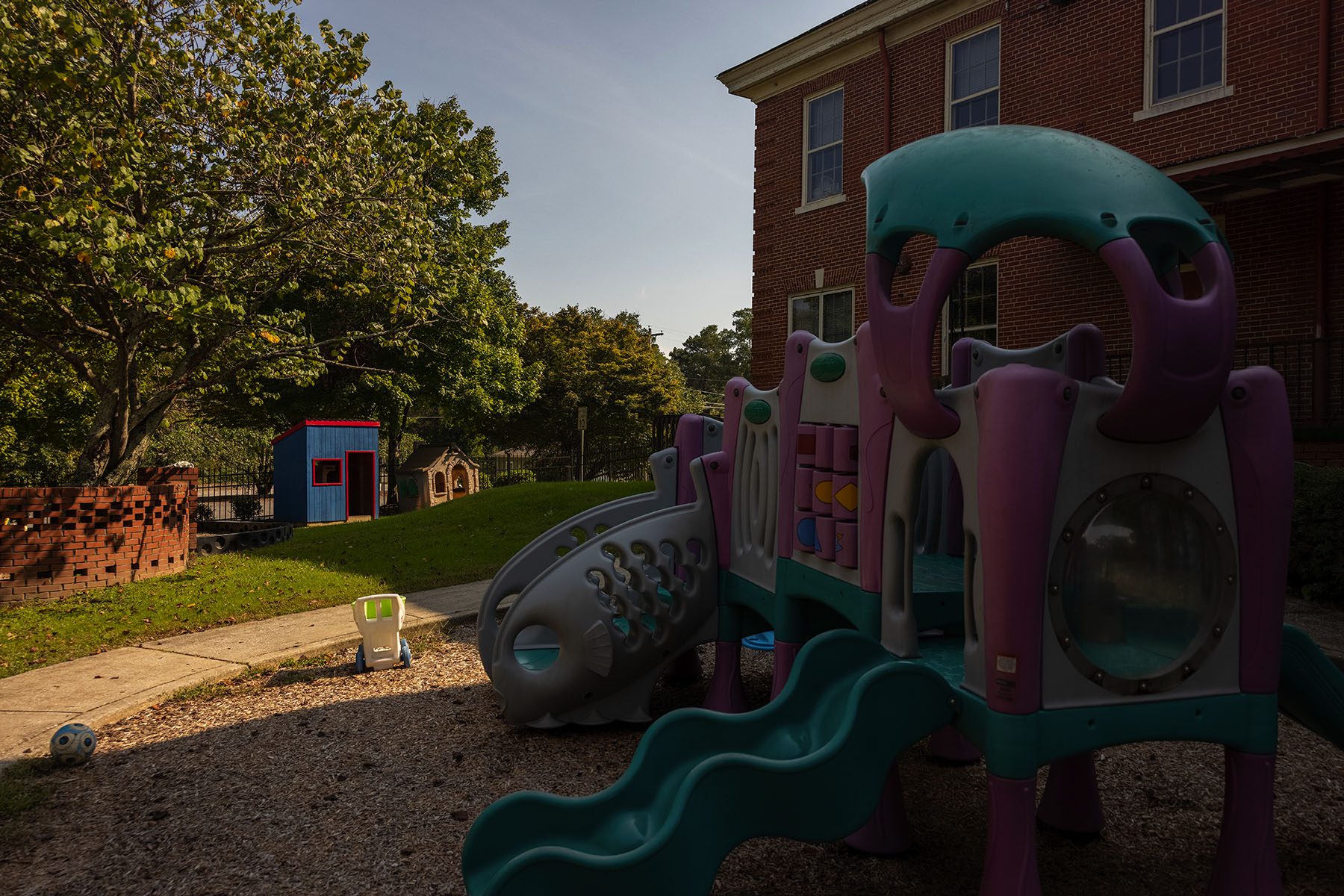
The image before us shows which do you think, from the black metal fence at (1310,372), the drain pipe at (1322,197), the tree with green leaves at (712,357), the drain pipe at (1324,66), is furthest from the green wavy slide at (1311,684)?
the tree with green leaves at (712,357)

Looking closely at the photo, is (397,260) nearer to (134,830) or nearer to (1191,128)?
(134,830)

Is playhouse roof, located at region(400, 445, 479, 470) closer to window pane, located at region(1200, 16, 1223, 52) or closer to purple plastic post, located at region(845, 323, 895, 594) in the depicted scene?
window pane, located at region(1200, 16, 1223, 52)

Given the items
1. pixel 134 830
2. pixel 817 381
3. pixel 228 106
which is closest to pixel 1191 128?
pixel 817 381

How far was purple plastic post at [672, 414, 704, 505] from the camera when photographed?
6109 mm

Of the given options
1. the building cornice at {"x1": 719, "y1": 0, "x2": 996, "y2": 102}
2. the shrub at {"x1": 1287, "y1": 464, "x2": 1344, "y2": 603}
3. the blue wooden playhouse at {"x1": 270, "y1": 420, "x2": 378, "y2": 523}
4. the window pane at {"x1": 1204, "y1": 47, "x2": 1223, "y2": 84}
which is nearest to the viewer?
the shrub at {"x1": 1287, "y1": 464, "x2": 1344, "y2": 603}

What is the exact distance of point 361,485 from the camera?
21.5 metres

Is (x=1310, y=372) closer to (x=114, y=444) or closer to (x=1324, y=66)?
(x=1324, y=66)

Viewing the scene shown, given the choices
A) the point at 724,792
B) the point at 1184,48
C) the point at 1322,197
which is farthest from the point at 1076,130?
the point at 724,792

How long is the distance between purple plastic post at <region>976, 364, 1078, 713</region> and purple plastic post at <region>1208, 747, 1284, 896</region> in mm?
941

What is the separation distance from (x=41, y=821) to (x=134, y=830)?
1.53ft

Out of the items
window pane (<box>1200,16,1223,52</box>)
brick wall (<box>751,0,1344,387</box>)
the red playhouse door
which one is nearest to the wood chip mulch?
brick wall (<box>751,0,1344,387</box>)

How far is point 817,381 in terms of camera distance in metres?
4.12

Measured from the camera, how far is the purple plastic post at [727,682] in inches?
200

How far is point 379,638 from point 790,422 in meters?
3.77
